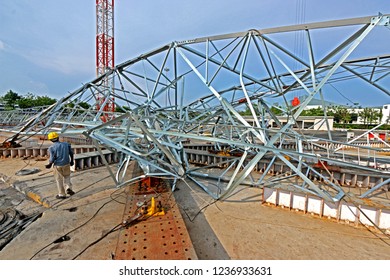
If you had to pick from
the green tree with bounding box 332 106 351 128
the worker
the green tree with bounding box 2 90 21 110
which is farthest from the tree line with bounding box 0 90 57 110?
the green tree with bounding box 332 106 351 128

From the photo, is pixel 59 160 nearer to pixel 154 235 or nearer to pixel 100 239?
pixel 100 239

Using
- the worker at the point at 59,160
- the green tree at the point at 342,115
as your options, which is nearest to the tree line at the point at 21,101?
the worker at the point at 59,160

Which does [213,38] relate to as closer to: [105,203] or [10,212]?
[105,203]

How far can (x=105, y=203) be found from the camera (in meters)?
5.95

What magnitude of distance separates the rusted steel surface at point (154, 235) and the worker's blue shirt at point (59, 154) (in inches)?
92.3

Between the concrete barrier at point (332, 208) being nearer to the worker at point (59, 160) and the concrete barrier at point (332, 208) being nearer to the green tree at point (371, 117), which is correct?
the worker at point (59, 160)

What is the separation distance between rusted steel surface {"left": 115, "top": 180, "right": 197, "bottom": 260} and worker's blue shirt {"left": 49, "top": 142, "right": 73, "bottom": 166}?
2.35 meters

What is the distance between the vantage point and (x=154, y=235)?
411cm

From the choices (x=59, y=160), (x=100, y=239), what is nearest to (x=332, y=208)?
(x=100, y=239)

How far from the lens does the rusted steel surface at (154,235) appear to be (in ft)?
11.6

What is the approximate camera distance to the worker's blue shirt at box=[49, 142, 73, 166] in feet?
19.1

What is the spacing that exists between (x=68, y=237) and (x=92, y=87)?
20.6ft

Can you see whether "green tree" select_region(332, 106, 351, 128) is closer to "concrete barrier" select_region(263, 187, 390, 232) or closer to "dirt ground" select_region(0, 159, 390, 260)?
"concrete barrier" select_region(263, 187, 390, 232)
